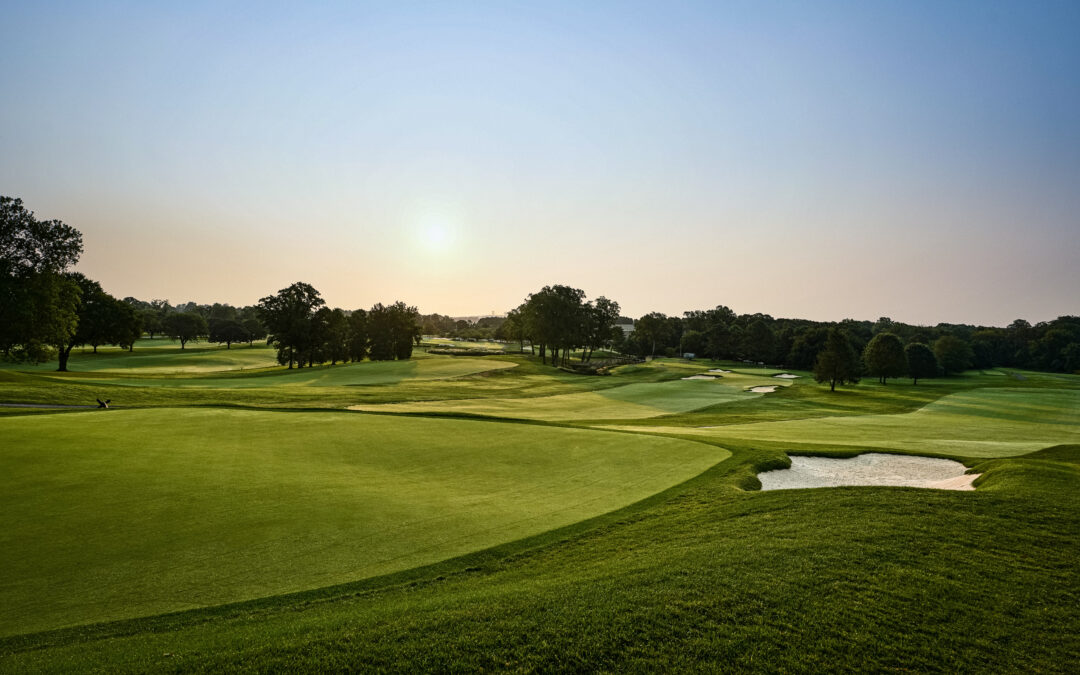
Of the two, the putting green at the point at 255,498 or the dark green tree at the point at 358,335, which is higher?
the dark green tree at the point at 358,335

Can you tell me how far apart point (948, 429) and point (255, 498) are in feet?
119

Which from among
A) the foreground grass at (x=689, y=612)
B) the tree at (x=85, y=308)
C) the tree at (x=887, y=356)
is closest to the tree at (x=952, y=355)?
the tree at (x=887, y=356)

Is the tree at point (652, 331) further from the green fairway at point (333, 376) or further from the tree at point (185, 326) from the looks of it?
the tree at point (185, 326)

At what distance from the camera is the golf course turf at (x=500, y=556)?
6.05 meters

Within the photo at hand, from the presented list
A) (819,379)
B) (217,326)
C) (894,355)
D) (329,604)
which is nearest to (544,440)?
(329,604)

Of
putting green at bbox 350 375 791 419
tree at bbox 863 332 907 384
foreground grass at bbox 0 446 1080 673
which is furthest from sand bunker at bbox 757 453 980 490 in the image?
tree at bbox 863 332 907 384

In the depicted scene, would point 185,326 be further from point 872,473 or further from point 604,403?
point 872,473

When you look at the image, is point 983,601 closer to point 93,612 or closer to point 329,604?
point 329,604

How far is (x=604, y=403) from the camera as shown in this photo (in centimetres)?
4269

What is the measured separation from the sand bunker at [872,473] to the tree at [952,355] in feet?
276

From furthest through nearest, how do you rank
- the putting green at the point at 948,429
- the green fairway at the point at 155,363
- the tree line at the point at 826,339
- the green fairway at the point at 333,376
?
the tree line at the point at 826,339 < the green fairway at the point at 155,363 < the green fairway at the point at 333,376 < the putting green at the point at 948,429

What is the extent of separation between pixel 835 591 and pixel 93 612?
1098 centimetres

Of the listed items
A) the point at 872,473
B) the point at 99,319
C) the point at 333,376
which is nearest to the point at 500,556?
the point at 872,473

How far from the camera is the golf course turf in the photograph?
238 inches
